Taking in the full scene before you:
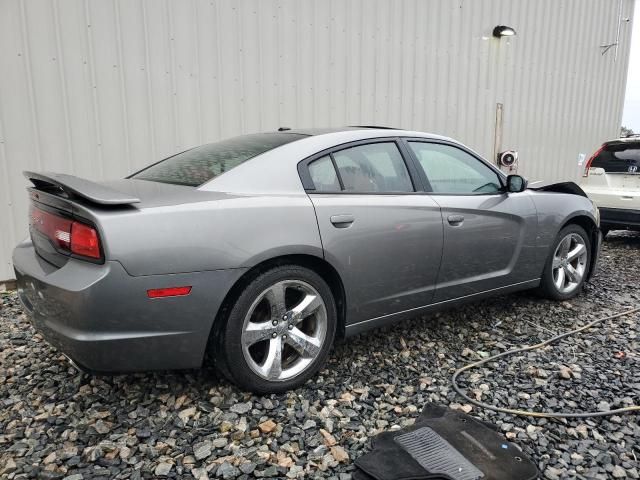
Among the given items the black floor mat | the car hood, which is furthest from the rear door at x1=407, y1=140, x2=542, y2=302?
the black floor mat

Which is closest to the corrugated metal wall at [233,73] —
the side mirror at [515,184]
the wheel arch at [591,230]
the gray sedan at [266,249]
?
the gray sedan at [266,249]

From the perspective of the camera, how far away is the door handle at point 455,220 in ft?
9.92

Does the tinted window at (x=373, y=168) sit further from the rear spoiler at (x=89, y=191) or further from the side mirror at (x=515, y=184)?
the rear spoiler at (x=89, y=191)

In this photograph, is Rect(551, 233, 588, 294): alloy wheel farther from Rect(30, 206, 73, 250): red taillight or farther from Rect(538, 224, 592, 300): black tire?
Rect(30, 206, 73, 250): red taillight

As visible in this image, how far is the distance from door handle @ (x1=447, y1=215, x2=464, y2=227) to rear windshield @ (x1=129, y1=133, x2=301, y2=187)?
42.7 inches

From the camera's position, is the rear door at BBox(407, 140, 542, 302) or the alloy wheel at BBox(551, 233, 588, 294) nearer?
the rear door at BBox(407, 140, 542, 302)

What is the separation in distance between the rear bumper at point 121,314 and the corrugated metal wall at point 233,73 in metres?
2.58

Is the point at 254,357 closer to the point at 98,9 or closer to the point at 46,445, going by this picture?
the point at 46,445

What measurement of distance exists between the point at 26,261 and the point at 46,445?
0.89 m

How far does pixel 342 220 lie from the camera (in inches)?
101

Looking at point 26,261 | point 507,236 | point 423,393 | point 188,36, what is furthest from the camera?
point 188,36

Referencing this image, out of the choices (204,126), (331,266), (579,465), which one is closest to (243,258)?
(331,266)

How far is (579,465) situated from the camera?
2.00m

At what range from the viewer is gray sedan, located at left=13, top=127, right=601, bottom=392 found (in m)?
2.02
